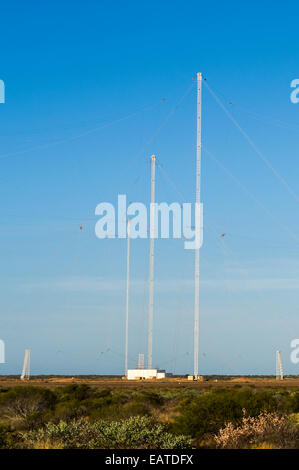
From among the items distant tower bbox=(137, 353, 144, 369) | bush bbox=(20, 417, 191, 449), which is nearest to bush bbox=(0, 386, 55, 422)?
bush bbox=(20, 417, 191, 449)

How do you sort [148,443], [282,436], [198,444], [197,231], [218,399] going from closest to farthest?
[148,443] < [282,436] < [198,444] < [218,399] < [197,231]

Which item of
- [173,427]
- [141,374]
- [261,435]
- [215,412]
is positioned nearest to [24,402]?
[173,427]

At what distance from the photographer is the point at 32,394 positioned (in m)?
33.3

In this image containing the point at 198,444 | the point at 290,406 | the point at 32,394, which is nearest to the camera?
the point at 198,444

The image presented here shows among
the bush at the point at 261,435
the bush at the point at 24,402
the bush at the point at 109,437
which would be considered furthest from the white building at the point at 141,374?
the bush at the point at 109,437

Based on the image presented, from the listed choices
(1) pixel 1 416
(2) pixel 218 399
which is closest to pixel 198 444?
(2) pixel 218 399

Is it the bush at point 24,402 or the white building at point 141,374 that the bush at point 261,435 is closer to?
the bush at point 24,402

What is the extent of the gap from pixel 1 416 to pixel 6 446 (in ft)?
40.6

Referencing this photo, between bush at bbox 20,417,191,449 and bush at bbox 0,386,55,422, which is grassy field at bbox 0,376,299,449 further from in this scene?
bush at bbox 0,386,55,422

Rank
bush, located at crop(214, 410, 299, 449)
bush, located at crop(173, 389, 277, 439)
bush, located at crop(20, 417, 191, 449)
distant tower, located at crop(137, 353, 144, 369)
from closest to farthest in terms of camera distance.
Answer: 1. bush, located at crop(20, 417, 191, 449)
2. bush, located at crop(214, 410, 299, 449)
3. bush, located at crop(173, 389, 277, 439)
4. distant tower, located at crop(137, 353, 144, 369)

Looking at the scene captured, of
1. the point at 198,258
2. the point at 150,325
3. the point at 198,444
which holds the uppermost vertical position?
the point at 198,258

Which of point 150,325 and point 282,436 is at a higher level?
point 150,325

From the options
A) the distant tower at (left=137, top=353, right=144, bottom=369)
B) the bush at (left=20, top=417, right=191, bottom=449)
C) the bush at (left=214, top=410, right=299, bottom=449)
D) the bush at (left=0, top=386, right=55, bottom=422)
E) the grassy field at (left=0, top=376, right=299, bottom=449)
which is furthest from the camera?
the distant tower at (left=137, top=353, right=144, bottom=369)
